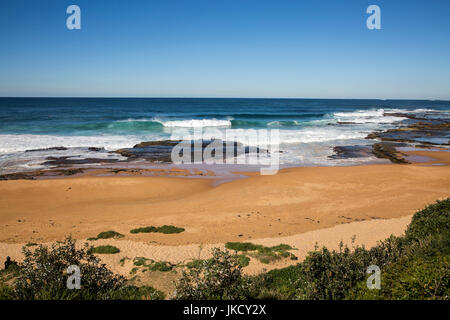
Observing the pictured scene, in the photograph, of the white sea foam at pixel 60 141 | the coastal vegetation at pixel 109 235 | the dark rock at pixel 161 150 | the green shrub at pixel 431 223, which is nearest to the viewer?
the green shrub at pixel 431 223

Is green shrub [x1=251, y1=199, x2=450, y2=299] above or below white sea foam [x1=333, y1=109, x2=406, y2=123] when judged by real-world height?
below

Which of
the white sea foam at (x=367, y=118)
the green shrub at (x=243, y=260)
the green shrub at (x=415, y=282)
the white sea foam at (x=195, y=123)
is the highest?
the white sea foam at (x=367, y=118)

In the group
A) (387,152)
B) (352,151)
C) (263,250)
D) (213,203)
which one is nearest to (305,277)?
(263,250)

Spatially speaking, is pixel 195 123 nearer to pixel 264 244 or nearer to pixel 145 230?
pixel 145 230

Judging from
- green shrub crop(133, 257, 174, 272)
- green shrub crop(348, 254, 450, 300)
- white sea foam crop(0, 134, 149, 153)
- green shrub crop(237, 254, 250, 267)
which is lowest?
green shrub crop(133, 257, 174, 272)

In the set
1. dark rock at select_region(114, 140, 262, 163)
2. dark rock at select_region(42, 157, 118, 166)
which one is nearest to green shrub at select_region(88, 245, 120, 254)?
dark rock at select_region(114, 140, 262, 163)

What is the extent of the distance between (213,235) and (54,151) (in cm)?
2309

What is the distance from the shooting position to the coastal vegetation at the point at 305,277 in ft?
15.3

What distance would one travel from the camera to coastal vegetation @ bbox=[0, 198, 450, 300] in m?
4.67

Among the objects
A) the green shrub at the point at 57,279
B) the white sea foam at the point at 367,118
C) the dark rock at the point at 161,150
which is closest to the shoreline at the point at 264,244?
the green shrub at the point at 57,279

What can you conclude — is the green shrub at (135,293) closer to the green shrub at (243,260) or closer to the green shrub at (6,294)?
the green shrub at (6,294)

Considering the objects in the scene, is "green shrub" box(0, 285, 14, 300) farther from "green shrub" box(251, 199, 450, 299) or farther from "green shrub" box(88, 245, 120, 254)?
"green shrub" box(251, 199, 450, 299)

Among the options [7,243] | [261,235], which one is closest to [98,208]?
[7,243]
